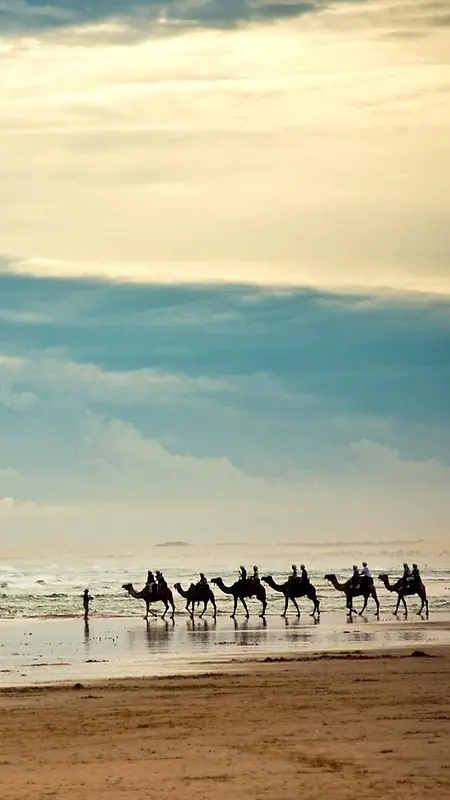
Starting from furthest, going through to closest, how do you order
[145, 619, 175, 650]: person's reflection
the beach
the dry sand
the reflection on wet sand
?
[145, 619, 175, 650]: person's reflection → the reflection on wet sand → the beach → the dry sand

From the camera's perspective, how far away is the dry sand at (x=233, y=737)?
12617 mm

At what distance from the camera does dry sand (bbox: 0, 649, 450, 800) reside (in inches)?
497

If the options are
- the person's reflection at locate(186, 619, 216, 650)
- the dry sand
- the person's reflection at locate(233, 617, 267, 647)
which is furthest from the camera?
the person's reflection at locate(233, 617, 267, 647)

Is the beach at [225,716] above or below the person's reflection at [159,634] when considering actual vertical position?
below

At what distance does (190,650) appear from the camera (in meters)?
30.3

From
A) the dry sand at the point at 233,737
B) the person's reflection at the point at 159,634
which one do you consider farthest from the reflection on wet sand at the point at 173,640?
the dry sand at the point at 233,737

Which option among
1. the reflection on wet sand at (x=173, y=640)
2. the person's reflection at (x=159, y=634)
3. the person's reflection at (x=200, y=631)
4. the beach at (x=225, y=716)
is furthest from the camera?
the person's reflection at (x=200, y=631)

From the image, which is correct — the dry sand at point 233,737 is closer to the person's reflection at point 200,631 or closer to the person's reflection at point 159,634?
the person's reflection at point 159,634

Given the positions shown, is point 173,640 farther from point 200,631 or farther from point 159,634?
point 200,631

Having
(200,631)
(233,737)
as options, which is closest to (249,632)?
(200,631)

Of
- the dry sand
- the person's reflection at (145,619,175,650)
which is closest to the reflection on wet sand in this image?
the person's reflection at (145,619,175,650)

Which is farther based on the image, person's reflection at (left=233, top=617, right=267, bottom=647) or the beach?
person's reflection at (left=233, top=617, right=267, bottom=647)

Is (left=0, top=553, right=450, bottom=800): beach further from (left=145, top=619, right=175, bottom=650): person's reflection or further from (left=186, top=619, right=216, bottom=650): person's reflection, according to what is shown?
(left=186, top=619, right=216, bottom=650): person's reflection

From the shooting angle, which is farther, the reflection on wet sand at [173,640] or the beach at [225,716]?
the reflection on wet sand at [173,640]
